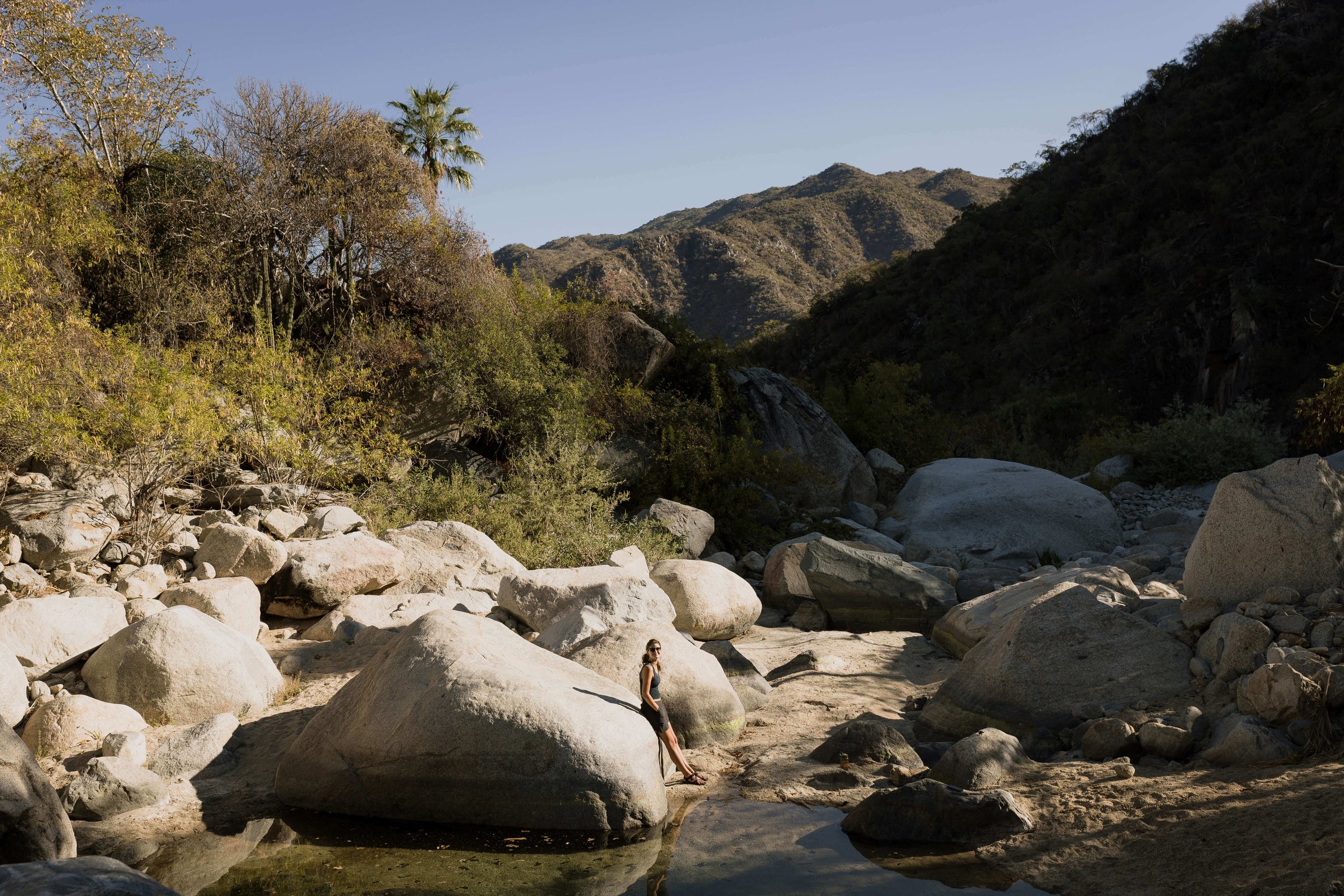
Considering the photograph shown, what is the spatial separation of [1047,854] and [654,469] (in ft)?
33.9

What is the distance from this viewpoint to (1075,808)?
5.40m

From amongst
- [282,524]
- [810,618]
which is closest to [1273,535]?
[810,618]

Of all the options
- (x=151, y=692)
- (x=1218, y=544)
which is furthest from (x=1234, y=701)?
(x=151, y=692)

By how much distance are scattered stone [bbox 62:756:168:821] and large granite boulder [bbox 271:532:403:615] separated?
128 inches

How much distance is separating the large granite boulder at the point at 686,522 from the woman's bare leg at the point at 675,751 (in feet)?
20.5

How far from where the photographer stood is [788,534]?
14.7 meters

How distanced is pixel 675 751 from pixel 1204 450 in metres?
15.3

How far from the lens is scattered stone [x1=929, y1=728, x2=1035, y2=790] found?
5965mm

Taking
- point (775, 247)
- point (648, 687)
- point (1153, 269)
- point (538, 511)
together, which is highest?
point (775, 247)

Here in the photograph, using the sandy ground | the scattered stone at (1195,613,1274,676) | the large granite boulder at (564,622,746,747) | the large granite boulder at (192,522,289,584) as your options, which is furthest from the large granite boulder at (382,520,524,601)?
the scattered stone at (1195,613,1274,676)

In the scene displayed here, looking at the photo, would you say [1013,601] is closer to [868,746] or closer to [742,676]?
[742,676]

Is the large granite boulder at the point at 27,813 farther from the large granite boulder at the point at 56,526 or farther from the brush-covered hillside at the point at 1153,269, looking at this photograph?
the brush-covered hillside at the point at 1153,269

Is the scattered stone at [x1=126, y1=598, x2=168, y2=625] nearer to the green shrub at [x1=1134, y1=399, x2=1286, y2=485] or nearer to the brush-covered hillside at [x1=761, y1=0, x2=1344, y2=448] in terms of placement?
the brush-covered hillside at [x1=761, y1=0, x2=1344, y2=448]

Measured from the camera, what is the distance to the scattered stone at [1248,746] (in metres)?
5.42
